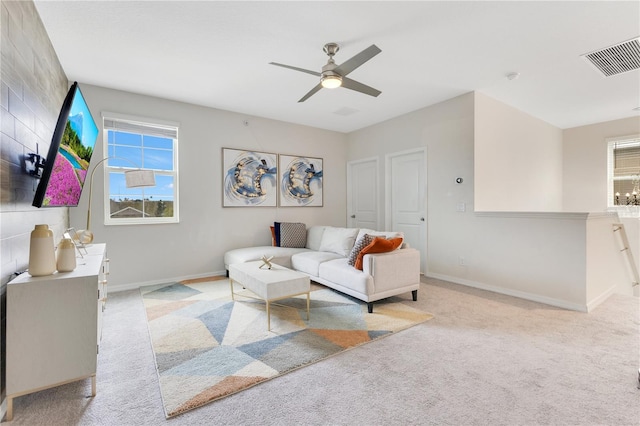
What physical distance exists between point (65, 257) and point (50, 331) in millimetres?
435

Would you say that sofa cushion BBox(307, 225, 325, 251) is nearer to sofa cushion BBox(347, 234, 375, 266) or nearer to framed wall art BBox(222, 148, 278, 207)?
framed wall art BBox(222, 148, 278, 207)

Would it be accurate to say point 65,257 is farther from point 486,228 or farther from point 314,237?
point 486,228

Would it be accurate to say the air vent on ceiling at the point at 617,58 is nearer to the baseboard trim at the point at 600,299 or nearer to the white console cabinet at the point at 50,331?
the baseboard trim at the point at 600,299

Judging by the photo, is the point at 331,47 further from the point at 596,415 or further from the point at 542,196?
the point at 542,196

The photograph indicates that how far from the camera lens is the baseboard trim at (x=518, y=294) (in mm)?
3193

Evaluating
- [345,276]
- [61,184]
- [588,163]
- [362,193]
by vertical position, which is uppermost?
[588,163]

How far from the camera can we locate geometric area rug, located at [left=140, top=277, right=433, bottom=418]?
6.18 ft

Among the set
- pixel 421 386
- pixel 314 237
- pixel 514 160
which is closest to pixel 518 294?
pixel 514 160

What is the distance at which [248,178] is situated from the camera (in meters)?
5.02

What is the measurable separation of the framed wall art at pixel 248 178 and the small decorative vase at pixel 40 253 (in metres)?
3.06

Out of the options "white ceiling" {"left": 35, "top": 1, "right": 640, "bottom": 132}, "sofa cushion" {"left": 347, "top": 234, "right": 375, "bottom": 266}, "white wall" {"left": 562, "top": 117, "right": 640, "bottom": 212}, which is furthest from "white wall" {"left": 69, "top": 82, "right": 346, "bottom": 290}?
"white wall" {"left": 562, "top": 117, "right": 640, "bottom": 212}

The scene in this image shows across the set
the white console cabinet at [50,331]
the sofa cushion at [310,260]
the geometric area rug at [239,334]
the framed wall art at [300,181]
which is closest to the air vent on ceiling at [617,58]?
the geometric area rug at [239,334]

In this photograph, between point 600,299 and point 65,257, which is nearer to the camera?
point 65,257

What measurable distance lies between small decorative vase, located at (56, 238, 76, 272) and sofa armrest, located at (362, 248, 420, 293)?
96.6 inches
